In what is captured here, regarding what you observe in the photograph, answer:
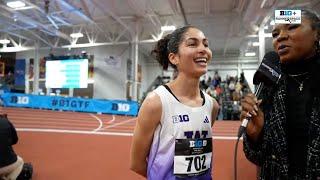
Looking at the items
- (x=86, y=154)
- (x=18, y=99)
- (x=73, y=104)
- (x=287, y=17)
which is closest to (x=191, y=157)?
(x=287, y=17)

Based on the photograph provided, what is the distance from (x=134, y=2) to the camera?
13.3 meters

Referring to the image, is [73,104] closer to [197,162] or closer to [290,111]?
[197,162]

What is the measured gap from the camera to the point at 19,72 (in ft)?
73.1

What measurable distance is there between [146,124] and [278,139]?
676 millimetres

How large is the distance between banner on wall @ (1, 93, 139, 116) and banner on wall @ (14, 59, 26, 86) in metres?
7.77

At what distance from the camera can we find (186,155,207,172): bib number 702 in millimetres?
1668

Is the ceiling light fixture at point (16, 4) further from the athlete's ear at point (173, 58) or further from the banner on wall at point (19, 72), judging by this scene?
the athlete's ear at point (173, 58)

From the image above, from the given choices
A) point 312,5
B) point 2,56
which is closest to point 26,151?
point 312,5

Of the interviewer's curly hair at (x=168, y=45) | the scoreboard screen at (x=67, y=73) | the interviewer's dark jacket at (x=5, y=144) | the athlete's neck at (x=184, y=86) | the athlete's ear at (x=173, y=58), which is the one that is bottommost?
the interviewer's dark jacket at (x=5, y=144)

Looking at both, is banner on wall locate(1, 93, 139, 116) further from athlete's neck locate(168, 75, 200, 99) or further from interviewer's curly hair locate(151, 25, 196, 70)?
athlete's neck locate(168, 75, 200, 99)

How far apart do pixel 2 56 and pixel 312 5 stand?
20.8 metres

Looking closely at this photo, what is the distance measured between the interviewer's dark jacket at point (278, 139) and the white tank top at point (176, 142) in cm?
34

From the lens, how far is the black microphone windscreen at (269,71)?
133 cm

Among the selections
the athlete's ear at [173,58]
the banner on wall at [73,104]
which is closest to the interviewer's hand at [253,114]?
the athlete's ear at [173,58]
